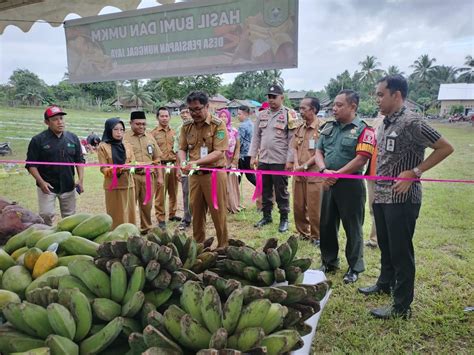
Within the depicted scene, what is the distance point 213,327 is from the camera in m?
1.07

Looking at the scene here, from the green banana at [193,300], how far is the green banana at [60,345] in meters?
0.32

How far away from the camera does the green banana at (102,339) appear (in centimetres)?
107

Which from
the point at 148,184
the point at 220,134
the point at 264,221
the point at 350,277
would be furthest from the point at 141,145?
the point at 350,277

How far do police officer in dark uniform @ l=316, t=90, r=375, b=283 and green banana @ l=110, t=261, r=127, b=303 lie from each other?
97.0 inches

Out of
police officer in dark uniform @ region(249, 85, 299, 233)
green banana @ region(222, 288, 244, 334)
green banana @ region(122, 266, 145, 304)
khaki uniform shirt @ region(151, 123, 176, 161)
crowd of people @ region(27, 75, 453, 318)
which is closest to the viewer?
green banana @ region(222, 288, 244, 334)

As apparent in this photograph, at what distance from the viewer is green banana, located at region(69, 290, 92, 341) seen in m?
1.11

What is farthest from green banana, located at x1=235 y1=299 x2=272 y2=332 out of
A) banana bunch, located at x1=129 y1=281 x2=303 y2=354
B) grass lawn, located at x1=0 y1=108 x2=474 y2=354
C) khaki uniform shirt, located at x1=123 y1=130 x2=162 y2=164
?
khaki uniform shirt, located at x1=123 y1=130 x2=162 y2=164

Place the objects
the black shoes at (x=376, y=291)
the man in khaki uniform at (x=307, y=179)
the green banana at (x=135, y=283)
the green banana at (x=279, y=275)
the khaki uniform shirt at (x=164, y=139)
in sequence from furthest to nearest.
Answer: the khaki uniform shirt at (x=164, y=139), the man in khaki uniform at (x=307, y=179), the black shoes at (x=376, y=291), the green banana at (x=279, y=275), the green banana at (x=135, y=283)

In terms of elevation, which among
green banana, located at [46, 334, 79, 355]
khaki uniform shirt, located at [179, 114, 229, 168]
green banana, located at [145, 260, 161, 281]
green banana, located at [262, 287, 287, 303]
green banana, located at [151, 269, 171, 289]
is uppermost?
khaki uniform shirt, located at [179, 114, 229, 168]

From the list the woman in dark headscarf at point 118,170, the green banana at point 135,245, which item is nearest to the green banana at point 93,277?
the green banana at point 135,245

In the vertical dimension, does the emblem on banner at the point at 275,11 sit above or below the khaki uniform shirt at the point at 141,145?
above

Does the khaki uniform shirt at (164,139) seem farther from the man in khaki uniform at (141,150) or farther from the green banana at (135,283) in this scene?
the green banana at (135,283)

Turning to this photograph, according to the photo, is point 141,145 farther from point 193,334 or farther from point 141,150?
point 193,334

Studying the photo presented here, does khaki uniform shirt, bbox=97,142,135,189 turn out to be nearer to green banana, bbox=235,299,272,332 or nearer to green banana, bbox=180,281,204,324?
green banana, bbox=180,281,204,324
